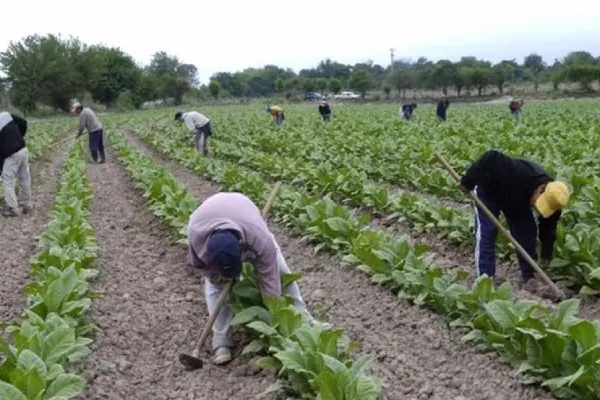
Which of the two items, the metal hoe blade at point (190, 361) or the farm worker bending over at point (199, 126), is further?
the farm worker bending over at point (199, 126)

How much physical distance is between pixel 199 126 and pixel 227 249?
42.6 feet

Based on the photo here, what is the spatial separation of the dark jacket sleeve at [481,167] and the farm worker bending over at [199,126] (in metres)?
11.6

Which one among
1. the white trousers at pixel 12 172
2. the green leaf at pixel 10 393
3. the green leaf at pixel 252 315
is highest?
the white trousers at pixel 12 172

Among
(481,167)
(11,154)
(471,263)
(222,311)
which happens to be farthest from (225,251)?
(11,154)

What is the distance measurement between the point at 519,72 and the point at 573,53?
8566mm

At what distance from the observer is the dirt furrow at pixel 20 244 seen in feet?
20.8

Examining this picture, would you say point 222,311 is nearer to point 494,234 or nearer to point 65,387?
point 65,387

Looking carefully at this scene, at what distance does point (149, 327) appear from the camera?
19.1ft

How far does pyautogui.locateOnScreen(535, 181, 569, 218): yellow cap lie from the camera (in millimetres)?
5555

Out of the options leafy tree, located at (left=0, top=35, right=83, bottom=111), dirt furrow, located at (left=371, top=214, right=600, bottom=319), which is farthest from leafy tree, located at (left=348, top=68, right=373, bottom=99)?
dirt furrow, located at (left=371, top=214, right=600, bottom=319)

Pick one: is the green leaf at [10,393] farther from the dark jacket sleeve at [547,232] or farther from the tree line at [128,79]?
the tree line at [128,79]

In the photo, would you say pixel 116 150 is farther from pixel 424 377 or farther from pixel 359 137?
pixel 424 377

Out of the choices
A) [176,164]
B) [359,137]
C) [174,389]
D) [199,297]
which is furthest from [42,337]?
[359,137]

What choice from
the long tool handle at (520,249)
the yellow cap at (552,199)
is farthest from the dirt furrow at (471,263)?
the yellow cap at (552,199)
